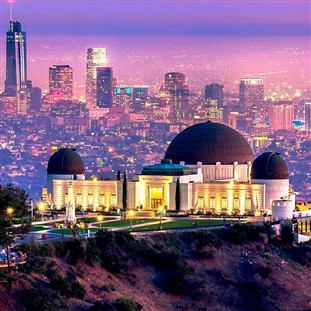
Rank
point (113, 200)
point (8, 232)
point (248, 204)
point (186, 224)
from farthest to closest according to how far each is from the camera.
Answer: point (113, 200) → point (248, 204) → point (186, 224) → point (8, 232)

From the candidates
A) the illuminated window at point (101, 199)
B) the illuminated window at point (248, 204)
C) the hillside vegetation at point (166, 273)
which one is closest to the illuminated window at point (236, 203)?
the illuminated window at point (248, 204)

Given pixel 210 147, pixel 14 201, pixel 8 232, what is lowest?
pixel 8 232

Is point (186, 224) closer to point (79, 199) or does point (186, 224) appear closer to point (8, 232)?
point (79, 199)

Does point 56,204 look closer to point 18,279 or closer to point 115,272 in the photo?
point 115,272

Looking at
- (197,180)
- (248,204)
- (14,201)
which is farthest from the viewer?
(197,180)

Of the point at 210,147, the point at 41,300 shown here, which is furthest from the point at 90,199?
the point at 41,300

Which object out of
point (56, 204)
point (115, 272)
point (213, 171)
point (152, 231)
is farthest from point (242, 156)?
point (115, 272)

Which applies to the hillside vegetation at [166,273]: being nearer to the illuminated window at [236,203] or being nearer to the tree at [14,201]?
the tree at [14,201]
